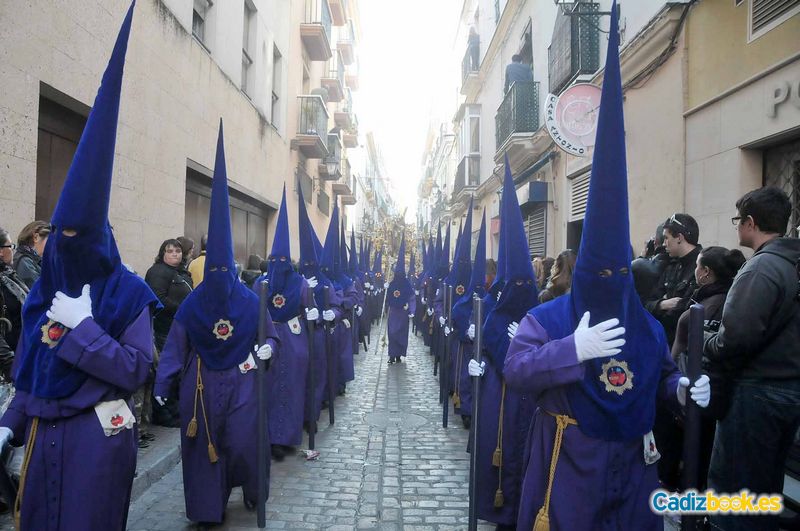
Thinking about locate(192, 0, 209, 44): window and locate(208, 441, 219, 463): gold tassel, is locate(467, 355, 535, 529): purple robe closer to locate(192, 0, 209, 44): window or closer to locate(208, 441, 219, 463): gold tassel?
locate(208, 441, 219, 463): gold tassel

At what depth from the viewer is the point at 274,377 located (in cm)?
630

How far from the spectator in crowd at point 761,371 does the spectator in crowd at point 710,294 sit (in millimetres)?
752

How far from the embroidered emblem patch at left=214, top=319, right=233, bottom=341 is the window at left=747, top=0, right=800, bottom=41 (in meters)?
5.78

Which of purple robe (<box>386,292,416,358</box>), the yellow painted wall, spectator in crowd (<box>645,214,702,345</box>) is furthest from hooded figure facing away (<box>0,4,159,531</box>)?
purple robe (<box>386,292,416,358</box>)

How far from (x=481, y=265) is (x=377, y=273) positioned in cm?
1409

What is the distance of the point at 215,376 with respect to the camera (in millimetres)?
4438

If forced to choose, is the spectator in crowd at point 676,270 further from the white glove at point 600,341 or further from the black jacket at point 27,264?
the black jacket at point 27,264

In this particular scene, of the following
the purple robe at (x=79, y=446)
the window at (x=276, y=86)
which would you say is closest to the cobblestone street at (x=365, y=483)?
the purple robe at (x=79, y=446)

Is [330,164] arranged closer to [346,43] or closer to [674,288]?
[346,43]

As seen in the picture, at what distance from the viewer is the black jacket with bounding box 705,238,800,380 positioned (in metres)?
3.22

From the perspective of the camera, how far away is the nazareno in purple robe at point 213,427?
4.28m

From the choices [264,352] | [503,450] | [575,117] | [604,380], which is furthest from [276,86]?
[604,380]

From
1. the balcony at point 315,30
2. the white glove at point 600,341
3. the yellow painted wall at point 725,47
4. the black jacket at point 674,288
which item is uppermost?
the balcony at point 315,30

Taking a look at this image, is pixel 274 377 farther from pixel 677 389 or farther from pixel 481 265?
pixel 677 389
